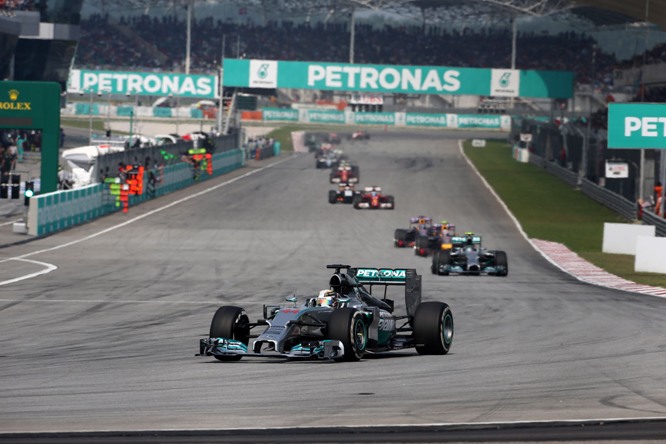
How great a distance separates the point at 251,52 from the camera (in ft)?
402

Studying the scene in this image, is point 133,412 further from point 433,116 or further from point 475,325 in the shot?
point 433,116

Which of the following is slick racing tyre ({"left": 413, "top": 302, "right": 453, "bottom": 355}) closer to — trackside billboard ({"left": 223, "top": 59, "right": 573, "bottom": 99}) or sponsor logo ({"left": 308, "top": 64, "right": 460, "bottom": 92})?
trackside billboard ({"left": 223, "top": 59, "right": 573, "bottom": 99})

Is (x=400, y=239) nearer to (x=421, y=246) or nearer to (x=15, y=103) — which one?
(x=421, y=246)

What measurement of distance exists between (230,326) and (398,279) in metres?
2.85

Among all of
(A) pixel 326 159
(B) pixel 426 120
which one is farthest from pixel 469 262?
(B) pixel 426 120

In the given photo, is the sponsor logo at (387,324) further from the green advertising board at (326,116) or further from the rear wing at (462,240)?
the green advertising board at (326,116)

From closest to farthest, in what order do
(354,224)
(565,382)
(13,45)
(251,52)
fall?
1. (565,382)
2. (354,224)
3. (13,45)
4. (251,52)

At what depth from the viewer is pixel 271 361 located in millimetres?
16406

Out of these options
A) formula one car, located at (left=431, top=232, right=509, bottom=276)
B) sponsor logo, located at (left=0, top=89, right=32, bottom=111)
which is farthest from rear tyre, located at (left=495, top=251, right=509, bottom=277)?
sponsor logo, located at (left=0, top=89, right=32, bottom=111)

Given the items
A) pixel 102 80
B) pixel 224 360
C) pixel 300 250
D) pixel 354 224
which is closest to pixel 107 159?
pixel 354 224

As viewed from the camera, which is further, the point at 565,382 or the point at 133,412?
the point at 565,382

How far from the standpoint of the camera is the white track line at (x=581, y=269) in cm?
3069

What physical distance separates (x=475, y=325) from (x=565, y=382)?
7.07m

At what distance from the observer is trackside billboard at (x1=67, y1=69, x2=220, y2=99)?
10488 centimetres
